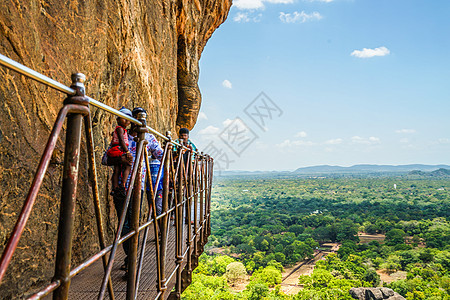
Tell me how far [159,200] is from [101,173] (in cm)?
96

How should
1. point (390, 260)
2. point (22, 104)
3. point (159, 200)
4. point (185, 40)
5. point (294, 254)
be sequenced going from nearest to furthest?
point (22, 104) < point (159, 200) < point (185, 40) < point (390, 260) < point (294, 254)

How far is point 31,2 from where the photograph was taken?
10.0 feet

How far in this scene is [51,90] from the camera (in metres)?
3.53

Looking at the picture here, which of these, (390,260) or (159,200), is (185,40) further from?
(390,260)

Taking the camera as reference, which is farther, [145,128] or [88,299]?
[88,299]

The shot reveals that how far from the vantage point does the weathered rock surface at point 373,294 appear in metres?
30.4

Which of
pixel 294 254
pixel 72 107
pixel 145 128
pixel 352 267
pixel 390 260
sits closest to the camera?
pixel 72 107

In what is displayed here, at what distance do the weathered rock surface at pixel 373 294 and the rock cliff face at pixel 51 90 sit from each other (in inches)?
1247

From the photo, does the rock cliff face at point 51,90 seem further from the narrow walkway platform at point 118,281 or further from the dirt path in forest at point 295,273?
the dirt path in forest at point 295,273

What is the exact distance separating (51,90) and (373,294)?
34.7 meters

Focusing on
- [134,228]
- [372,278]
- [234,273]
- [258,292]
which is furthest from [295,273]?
[134,228]

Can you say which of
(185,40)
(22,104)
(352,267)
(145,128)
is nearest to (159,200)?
(22,104)

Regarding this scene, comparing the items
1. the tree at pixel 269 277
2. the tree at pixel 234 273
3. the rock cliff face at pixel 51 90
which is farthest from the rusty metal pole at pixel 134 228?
the tree at pixel 234 273

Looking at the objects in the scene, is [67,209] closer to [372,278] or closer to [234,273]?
[234,273]
